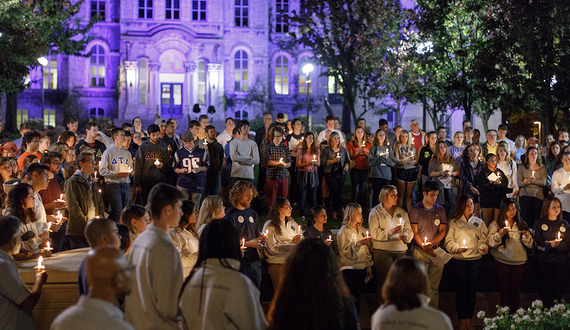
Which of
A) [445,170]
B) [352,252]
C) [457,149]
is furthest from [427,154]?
[352,252]

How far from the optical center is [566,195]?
10.5 m

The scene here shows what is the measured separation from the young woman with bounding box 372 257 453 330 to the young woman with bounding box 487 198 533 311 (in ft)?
16.6

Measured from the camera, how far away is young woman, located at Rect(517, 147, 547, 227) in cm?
1098

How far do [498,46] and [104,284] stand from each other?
15.0 m

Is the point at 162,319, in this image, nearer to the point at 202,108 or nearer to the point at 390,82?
the point at 390,82

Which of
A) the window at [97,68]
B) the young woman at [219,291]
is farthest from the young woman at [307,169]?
the window at [97,68]

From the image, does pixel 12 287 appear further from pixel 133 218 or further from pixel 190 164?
pixel 190 164

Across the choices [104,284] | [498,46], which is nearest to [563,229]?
[104,284]

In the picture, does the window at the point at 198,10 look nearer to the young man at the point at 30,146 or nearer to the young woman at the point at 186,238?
the young man at the point at 30,146

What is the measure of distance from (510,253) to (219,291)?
19.5ft

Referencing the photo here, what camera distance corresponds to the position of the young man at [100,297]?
10.5 feet

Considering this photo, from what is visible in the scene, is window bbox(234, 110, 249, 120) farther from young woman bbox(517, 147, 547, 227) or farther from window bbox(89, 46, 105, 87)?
young woman bbox(517, 147, 547, 227)

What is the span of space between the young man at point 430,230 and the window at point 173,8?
33.3 meters

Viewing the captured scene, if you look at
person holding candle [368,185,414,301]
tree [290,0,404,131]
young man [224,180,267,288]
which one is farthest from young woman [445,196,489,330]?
tree [290,0,404,131]
